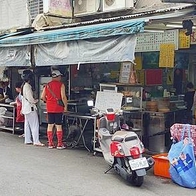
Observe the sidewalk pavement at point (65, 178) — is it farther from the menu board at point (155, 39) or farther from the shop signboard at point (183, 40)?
the shop signboard at point (183, 40)

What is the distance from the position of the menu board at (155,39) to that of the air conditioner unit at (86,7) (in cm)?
179

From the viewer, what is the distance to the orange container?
777cm

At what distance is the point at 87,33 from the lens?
898 cm

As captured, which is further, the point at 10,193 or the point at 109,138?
the point at 109,138

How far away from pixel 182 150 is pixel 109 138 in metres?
1.54

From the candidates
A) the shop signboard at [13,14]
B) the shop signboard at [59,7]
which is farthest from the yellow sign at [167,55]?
the shop signboard at [13,14]

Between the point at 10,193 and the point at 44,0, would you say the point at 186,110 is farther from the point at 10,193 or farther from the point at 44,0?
the point at 10,193

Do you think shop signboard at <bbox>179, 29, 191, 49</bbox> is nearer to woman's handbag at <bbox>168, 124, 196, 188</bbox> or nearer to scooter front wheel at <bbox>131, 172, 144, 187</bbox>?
woman's handbag at <bbox>168, 124, 196, 188</bbox>

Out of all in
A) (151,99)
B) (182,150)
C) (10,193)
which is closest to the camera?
(10,193)

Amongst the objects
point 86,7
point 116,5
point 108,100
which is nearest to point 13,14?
point 86,7

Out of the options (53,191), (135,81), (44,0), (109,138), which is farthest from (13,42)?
(53,191)

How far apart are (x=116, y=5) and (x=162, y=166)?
16.9 ft

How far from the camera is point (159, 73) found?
39.9 ft

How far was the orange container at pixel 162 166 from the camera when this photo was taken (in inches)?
306
